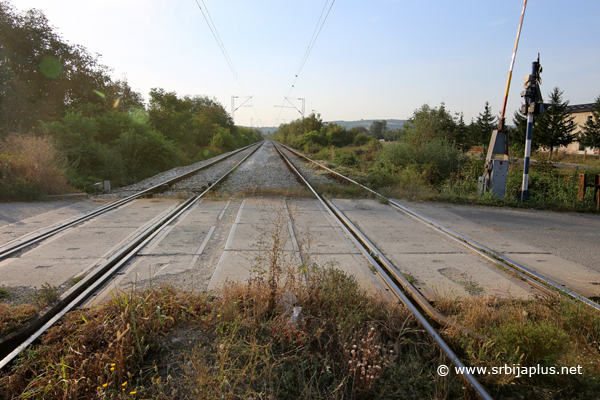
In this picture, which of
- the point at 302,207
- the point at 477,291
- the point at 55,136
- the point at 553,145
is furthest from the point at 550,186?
the point at 553,145

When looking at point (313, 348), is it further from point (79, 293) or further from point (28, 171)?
point (28, 171)

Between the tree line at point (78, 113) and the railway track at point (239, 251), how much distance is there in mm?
6406

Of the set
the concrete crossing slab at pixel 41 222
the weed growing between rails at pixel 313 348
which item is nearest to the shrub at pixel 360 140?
the concrete crossing slab at pixel 41 222

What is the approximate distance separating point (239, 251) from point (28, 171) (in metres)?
8.27

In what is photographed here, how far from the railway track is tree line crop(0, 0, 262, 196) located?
21.0ft

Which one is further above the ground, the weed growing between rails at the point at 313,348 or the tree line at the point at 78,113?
the tree line at the point at 78,113

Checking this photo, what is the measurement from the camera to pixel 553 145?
39969 millimetres

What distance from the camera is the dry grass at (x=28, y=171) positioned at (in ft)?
29.0

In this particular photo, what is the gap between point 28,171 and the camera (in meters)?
9.41

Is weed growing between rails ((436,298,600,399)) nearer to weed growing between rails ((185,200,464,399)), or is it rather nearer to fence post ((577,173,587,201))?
weed growing between rails ((185,200,464,399))

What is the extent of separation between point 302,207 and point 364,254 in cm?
372

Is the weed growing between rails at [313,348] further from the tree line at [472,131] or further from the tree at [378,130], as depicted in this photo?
the tree at [378,130]

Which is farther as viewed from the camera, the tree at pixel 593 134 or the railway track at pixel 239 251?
the tree at pixel 593 134

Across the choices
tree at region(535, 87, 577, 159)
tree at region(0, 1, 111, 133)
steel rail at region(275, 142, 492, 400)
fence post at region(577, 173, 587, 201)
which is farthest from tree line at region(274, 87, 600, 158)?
tree at region(0, 1, 111, 133)
